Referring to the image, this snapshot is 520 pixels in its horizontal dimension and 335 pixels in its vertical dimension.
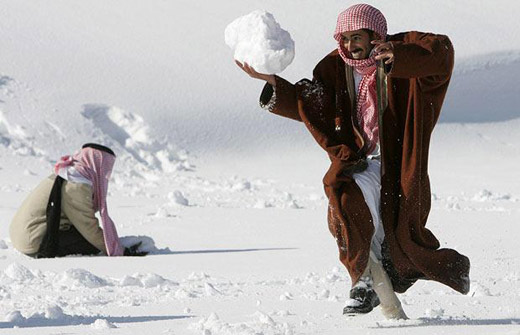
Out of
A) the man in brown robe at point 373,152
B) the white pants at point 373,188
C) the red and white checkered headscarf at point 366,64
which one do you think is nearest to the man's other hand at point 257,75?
the man in brown robe at point 373,152

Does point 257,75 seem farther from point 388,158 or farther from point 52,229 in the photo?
point 52,229

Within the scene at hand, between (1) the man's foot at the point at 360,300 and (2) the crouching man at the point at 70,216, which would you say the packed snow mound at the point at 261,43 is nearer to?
(1) the man's foot at the point at 360,300

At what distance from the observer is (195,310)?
19.5 feet

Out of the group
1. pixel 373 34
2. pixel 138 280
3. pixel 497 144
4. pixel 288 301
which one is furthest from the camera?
pixel 497 144

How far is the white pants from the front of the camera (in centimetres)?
530

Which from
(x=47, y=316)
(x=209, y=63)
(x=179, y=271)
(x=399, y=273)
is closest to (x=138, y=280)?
(x=179, y=271)

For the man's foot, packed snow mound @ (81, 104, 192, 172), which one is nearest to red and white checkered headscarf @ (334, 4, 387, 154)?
the man's foot

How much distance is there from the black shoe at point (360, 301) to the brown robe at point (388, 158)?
→ 0.06 meters

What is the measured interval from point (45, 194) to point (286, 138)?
41.5ft

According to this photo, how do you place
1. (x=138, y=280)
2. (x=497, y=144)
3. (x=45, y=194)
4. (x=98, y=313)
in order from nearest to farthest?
1. (x=98, y=313)
2. (x=138, y=280)
3. (x=45, y=194)
4. (x=497, y=144)

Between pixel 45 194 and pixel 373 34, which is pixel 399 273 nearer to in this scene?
pixel 373 34

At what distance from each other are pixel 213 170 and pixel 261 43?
14.3 metres

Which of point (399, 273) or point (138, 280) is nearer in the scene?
point (399, 273)

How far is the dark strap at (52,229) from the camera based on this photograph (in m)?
8.66
